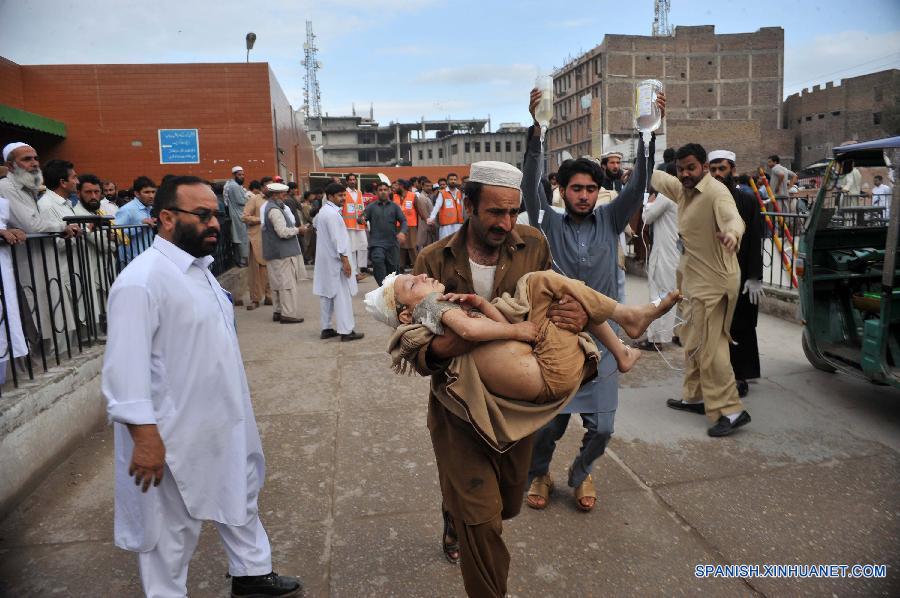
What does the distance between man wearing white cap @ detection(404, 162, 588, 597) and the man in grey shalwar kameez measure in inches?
38.2

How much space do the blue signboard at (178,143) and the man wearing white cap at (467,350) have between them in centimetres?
1665

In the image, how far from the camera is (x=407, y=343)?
7.00ft

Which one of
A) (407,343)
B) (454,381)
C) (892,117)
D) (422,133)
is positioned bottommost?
(454,381)

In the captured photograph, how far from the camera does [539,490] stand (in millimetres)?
3641

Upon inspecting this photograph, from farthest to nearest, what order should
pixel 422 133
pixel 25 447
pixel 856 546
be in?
pixel 422 133 < pixel 25 447 < pixel 856 546

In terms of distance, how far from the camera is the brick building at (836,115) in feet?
177

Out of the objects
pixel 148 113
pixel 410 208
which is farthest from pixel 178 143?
pixel 410 208

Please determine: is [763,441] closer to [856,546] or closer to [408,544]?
[856,546]

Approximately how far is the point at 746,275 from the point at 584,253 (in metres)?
2.25

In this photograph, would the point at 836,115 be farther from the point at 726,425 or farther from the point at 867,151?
the point at 726,425

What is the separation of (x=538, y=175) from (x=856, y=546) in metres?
2.53

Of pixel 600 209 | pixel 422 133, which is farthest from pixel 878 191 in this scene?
pixel 422 133

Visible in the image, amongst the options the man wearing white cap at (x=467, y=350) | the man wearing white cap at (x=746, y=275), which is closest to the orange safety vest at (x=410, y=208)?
the man wearing white cap at (x=746, y=275)

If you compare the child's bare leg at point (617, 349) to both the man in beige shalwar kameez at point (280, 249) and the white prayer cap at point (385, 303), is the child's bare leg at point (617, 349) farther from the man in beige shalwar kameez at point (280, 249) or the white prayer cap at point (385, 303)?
the man in beige shalwar kameez at point (280, 249)
